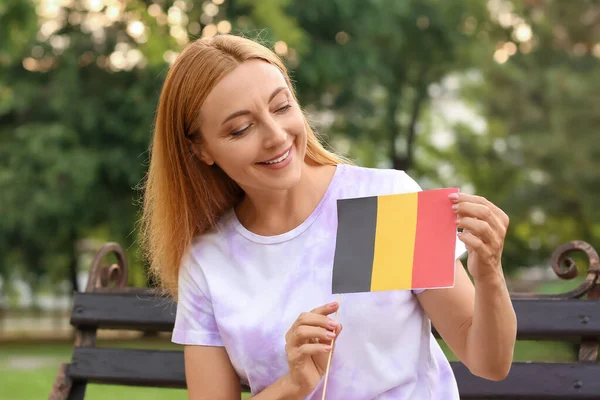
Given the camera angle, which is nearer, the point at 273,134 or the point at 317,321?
the point at 317,321

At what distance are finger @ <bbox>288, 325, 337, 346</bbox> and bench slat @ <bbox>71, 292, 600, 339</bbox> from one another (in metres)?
1.04

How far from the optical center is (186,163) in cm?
246

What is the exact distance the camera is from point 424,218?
2.01m

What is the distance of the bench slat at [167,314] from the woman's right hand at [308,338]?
0.97m

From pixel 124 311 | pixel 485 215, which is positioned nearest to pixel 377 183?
pixel 485 215

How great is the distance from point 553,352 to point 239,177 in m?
8.70

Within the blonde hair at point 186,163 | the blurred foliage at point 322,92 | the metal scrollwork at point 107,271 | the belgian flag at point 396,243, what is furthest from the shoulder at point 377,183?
the blurred foliage at point 322,92

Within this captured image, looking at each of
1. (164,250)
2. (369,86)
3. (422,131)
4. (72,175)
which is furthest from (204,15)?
(164,250)

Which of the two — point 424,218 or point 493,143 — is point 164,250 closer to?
point 424,218

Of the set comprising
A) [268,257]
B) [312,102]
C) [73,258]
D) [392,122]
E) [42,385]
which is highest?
[392,122]

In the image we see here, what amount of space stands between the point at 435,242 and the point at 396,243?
0.30ft

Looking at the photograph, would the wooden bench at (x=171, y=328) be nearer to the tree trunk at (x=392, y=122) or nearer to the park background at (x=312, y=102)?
the park background at (x=312, y=102)

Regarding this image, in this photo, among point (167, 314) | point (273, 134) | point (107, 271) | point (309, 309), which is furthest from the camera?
point (107, 271)

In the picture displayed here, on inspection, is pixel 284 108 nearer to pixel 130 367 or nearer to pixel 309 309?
pixel 309 309
